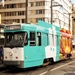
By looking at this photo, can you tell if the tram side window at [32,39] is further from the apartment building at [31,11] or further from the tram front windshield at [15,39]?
the apartment building at [31,11]

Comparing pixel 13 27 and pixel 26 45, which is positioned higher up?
pixel 13 27

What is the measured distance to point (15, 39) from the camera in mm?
16141

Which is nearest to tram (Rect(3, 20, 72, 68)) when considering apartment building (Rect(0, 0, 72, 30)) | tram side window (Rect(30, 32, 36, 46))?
tram side window (Rect(30, 32, 36, 46))

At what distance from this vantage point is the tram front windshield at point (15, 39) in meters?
16.0

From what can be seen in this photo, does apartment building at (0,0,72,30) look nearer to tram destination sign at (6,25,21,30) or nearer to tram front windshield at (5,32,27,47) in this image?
tram destination sign at (6,25,21,30)

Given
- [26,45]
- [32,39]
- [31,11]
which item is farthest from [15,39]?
[31,11]

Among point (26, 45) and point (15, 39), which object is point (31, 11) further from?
point (26, 45)

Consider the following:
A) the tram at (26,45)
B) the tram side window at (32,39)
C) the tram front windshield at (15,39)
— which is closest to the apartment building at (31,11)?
the tram at (26,45)

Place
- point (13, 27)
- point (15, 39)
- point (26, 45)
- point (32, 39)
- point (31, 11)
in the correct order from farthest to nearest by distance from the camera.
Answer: point (31, 11)
point (32, 39)
point (13, 27)
point (15, 39)
point (26, 45)

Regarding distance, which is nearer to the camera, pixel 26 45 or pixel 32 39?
pixel 26 45

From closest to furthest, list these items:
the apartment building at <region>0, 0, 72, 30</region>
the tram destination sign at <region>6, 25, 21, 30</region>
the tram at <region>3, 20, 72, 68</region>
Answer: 1. the tram at <region>3, 20, 72, 68</region>
2. the tram destination sign at <region>6, 25, 21, 30</region>
3. the apartment building at <region>0, 0, 72, 30</region>

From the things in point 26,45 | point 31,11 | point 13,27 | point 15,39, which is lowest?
point 26,45

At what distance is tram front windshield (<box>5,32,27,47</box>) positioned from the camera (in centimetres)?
1595

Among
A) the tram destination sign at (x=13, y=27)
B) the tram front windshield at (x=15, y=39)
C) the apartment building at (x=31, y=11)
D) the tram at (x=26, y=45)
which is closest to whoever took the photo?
the tram at (x=26, y=45)
